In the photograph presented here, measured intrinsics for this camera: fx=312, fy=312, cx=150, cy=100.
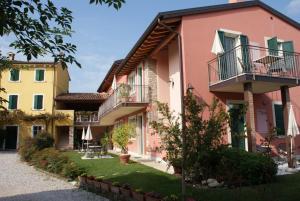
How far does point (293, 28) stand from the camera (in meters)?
16.5

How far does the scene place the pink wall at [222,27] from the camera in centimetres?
1327

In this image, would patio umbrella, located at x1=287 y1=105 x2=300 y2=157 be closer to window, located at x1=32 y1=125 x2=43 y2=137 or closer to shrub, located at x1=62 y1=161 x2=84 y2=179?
shrub, located at x1=62 y1=161 x2=84 y2=179

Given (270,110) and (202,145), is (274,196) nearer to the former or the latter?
(202,145)

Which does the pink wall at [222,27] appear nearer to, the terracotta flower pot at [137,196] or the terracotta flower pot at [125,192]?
the terracotta flower pot at [125,192]

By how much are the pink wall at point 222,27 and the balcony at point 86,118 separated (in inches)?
835

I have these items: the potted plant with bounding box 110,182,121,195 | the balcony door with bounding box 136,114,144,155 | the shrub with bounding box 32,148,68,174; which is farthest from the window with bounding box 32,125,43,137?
the potted plant with bounding box 110,182,121,195

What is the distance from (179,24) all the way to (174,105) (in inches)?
161

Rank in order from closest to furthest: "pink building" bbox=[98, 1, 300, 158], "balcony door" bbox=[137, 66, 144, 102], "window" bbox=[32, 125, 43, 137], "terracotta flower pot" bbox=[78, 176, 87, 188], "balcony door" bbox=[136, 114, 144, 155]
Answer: "terracotta flower pot" bbox=[78, 176, 87, 188]
"pink building" bbox=[98, 1, 300, 158]
"balcony door" bbox=[137, 66, 144, 102]
"balcony door" bbox=[136, 114, 144, 155]
"window" bbox=[32, 125, 43, 137]

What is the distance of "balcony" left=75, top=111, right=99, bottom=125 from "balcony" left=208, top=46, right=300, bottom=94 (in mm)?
21534

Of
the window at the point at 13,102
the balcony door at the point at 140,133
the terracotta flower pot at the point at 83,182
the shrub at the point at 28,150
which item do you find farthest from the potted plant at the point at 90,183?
the window at the point at 13,102

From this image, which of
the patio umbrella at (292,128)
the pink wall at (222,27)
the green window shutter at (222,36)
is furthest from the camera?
the green window shutter at (222,36)

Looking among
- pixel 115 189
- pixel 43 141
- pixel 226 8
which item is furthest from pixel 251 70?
pixel 43 141

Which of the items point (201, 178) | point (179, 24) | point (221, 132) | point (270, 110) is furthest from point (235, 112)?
point (221, 132)

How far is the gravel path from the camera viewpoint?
9242 mm
